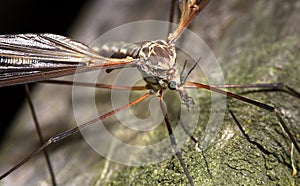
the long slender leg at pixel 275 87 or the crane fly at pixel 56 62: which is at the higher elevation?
the crane fly at pixel 56 62

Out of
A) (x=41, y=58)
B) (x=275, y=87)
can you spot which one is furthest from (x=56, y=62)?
(x=275, y=87)

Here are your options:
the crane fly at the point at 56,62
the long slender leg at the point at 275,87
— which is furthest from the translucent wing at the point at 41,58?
the long slender leg at the point at 275,87

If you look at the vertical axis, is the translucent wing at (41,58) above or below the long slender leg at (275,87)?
above

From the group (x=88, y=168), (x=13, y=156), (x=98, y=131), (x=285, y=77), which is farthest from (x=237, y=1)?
(x=13, y=156)

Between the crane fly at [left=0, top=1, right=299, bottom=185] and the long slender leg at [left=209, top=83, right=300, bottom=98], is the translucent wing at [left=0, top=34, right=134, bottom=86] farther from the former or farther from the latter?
Result: the long slender leg at [left=209, top=83, right=300, bottom=98]

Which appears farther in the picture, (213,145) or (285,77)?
(285,77)

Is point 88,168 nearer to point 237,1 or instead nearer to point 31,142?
point 31,142

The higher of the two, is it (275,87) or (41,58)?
(41,58)

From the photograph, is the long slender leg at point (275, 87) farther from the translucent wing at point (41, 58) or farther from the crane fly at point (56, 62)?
the translucent wing at point (41, 58)

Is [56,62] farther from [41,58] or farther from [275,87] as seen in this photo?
[275,87]

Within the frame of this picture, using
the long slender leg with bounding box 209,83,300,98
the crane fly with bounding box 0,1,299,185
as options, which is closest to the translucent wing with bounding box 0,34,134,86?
the crane fly with bounding box 0,1,299,185

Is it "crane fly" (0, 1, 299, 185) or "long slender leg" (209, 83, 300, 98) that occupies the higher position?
"crane fly" (0, 1, 299, 185)
